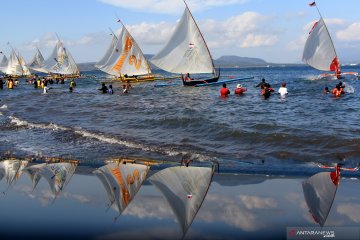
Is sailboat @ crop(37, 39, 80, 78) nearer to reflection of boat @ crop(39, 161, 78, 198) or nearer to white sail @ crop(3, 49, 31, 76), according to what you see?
white sail @ crop(3, 49, 31, 76)

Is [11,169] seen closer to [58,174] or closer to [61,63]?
[58,174]

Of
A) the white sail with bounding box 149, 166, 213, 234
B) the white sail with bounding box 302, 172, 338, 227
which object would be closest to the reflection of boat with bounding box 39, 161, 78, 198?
the white sail with bounding box 149, 166, 213, 234

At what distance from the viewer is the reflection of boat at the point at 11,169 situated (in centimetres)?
1107

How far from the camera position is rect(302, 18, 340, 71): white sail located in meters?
47.0

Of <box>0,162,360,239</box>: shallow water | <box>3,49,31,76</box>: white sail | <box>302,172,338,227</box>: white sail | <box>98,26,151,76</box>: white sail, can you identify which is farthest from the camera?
<box>3,49,31,76</box>: white sail

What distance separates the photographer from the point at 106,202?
8.73m

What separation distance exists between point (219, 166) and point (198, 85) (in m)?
31.9

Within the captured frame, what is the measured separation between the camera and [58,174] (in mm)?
11492

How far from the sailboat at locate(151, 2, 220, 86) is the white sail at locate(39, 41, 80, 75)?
39636 mm

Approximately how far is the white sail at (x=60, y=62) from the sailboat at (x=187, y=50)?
39636mm

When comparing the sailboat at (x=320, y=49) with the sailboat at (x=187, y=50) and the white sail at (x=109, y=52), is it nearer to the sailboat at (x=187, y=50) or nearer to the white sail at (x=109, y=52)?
the sailboat at (x=187, y=50)

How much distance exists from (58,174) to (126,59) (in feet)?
130

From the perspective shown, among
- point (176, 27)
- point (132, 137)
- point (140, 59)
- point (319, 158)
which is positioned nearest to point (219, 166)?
point (319, 158)

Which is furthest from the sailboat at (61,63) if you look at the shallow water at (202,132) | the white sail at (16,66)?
the shallow water at (202,132)
